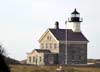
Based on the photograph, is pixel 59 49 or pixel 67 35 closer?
pixel 59 49

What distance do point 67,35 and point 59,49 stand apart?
3.06 meters

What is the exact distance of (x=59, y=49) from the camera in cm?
7219

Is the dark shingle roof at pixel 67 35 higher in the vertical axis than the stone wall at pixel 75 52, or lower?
higher

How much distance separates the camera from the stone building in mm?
72125

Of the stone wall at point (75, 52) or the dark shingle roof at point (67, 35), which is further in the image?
the dark shingle roof at point (67, 35)

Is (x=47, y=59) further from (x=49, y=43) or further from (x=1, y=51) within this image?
(x=1, y=51)

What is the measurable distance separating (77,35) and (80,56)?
332 cm

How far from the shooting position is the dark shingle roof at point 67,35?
7318 cm

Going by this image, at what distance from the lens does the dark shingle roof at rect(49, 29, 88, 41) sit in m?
73.2

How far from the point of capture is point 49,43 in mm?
73625

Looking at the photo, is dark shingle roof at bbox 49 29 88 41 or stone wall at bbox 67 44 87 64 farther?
dark shingle roof at bbox 49 29 88 41

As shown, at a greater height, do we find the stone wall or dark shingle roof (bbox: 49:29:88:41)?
dark shingle roof (bbox: 49:29:88:41)

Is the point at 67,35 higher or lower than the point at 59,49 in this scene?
higher

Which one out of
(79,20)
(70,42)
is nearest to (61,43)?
(70,42)
